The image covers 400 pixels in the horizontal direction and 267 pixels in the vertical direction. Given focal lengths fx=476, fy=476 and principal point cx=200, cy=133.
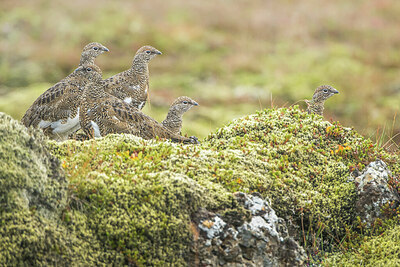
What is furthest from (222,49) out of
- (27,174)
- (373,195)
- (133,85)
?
(27,174)

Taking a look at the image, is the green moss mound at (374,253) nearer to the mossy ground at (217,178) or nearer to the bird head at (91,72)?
the mossy ground at (217,178)

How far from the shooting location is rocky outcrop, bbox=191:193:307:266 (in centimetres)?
384

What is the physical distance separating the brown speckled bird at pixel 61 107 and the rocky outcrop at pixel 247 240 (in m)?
4.58

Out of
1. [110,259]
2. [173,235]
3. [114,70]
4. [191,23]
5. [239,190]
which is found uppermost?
[191,23]

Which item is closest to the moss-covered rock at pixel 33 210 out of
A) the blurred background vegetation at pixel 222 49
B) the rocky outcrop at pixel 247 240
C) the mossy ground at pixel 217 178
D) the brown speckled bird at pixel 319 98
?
the mossy ground at pixel 217 178

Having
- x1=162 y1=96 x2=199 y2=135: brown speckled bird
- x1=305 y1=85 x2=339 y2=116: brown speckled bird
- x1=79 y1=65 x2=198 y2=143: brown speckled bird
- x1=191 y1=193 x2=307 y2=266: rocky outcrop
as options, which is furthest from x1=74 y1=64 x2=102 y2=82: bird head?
x1=191 y1=193 x2=307 y2=266: rocky outcrop

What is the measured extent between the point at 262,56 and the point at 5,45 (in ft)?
46.7

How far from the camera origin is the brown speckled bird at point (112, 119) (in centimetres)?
670

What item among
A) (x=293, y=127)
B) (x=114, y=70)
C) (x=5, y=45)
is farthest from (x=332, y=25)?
(x=293, y=127)

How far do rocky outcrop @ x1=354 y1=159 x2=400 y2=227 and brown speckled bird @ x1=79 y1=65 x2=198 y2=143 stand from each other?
8.74ft

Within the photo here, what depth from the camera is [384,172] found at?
197 inches

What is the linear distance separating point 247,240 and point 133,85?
501 centimetres

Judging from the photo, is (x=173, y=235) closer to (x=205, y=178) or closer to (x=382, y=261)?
(x=205, y=178)

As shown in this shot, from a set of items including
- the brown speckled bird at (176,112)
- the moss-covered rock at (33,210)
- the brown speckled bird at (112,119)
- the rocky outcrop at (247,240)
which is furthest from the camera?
the brown speckled bird at (176,112)
